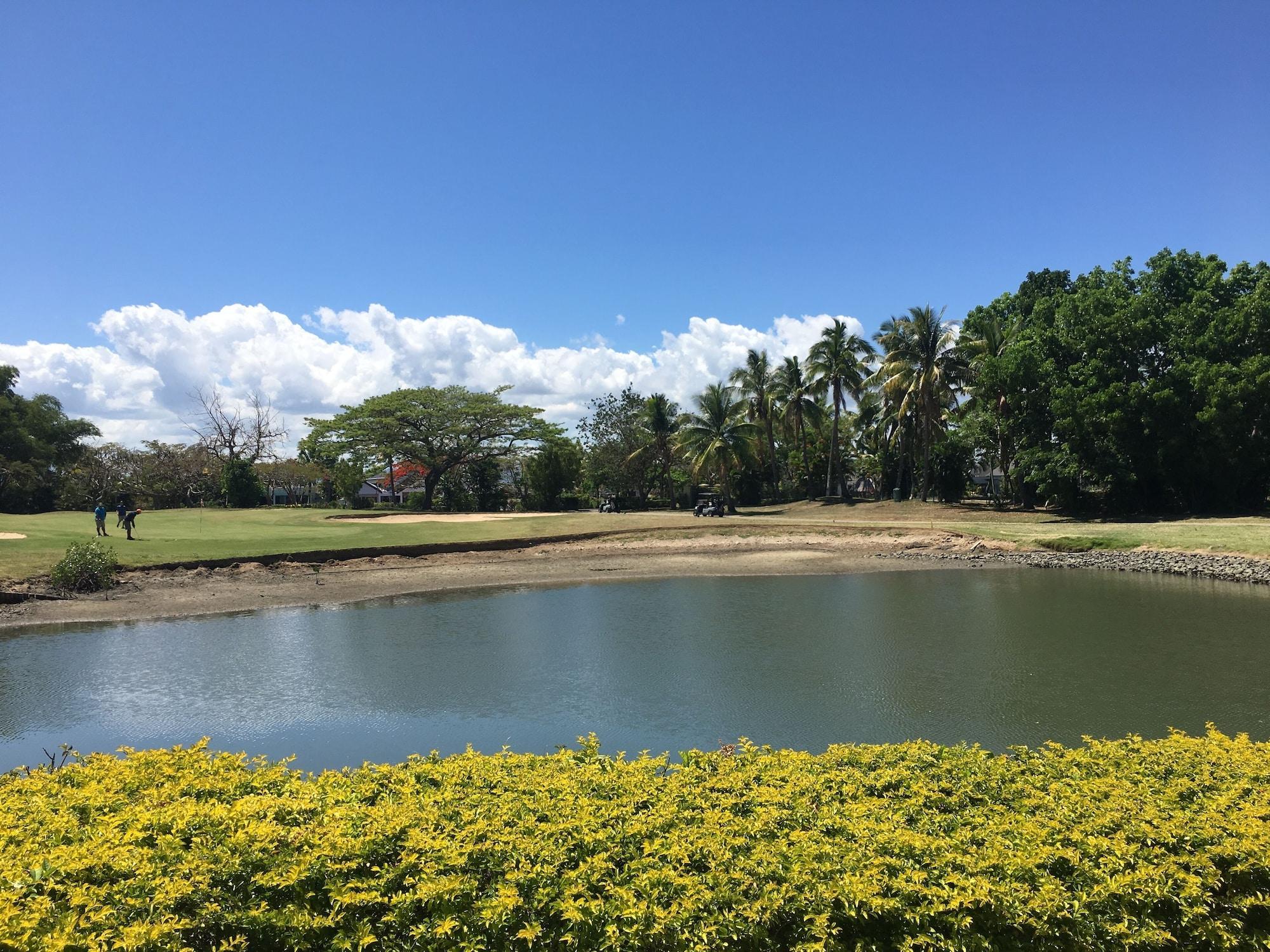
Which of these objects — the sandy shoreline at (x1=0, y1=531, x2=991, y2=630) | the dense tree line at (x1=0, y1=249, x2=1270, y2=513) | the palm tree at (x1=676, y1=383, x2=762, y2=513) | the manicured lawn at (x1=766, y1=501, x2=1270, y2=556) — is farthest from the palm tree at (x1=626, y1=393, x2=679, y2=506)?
the sandy shoreline at (x1=0, y1=531, x2=991, y2=630)

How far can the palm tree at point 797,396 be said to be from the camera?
194 ft

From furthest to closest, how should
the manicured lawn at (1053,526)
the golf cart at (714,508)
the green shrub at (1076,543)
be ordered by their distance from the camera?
1. the golf cart at (714,508)
2. the green shrub at (1076,543)
3. the manicured lawn at (1053,526)

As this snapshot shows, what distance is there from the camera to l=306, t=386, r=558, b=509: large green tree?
199 ft

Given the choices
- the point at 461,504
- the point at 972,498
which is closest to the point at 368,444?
the point at 461,504

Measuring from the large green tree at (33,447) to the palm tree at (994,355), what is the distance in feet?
206

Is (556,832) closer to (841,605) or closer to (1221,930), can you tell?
(1221,930)

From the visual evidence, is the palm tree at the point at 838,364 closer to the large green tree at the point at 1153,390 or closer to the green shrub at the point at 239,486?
the large green tree at the point at 1153,390

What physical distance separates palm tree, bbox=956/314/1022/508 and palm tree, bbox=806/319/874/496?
7222mm

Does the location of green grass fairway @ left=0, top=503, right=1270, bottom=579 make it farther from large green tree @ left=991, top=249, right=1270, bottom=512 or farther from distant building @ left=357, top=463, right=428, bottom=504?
distant building @ left=357, top=463, right=428, bottom=504

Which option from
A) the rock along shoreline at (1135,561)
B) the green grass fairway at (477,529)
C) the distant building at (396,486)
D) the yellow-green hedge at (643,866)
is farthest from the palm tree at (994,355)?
the distant building at (396,486)

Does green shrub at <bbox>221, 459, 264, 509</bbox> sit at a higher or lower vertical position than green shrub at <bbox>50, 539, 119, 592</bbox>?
higher

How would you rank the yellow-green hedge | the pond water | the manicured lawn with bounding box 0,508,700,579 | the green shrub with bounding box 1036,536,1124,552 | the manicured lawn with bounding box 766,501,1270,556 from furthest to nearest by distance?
the green shrub with bounding box 1036,536,1124,552
the manicured lawn with bounding box 766,501,1270,556
the manicured lawn with bounding box 0,508,700,579
the pond water
the yellow-green hedge

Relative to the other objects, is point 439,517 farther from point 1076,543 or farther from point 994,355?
point 994,355

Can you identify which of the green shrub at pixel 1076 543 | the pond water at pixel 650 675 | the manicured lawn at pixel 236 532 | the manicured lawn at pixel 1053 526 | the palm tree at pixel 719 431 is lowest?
the pond water at pixel 650 675
